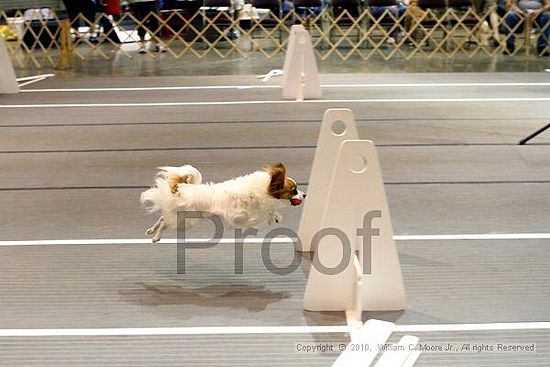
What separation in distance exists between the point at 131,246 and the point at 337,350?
1305mm

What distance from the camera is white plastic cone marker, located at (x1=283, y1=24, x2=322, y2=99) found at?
22.5 feet

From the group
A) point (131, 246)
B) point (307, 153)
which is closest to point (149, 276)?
point (131, 246)

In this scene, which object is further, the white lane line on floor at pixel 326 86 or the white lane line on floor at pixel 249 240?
the white lane line on floor at pixel 326 86

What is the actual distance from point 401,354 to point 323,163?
1013 mm

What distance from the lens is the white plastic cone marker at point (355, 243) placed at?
2.40 m

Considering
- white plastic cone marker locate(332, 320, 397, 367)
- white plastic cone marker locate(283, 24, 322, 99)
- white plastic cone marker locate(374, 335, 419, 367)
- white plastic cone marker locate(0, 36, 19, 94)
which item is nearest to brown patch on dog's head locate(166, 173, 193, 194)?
white plastic cone marker locate(332, 320, 397, 367)

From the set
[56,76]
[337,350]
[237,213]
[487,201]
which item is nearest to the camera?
[337,350]

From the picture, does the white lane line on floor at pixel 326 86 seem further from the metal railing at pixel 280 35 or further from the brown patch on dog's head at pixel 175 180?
the brown patch on dog's head at pixel 175 180

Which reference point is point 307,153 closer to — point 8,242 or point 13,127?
point 8,242

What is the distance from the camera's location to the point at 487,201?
12.5 ft

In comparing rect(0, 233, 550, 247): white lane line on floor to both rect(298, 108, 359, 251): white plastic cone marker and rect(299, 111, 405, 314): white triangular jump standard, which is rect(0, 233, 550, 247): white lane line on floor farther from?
rect(299, 111, 405, 314): white triangular jump standard

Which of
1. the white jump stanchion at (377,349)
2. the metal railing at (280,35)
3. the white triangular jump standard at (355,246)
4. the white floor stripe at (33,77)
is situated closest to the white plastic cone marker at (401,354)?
the white jump stanchion at (377,349)

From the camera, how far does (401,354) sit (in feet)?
7.23

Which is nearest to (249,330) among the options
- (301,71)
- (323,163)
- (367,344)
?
(367,344)
